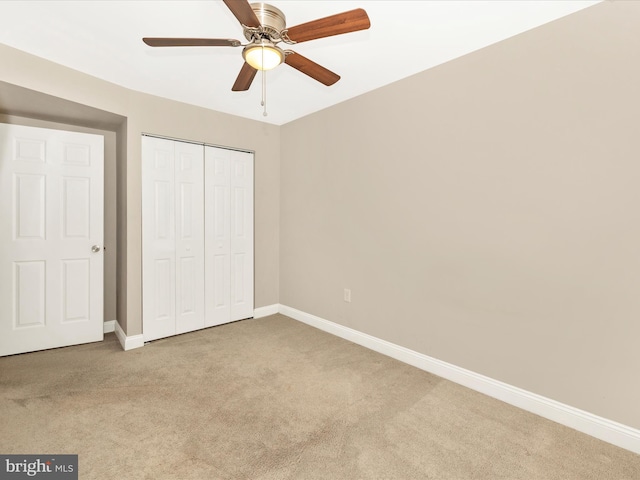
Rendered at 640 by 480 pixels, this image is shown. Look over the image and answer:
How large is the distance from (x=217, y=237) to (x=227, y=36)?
211 cm

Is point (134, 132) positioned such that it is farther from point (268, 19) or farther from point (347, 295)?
point (347, 295)

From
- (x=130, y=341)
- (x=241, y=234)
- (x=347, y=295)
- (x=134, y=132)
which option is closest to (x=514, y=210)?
(x=347, y=295)

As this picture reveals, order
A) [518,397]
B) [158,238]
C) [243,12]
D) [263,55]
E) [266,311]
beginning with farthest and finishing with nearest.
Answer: [266,311] → [158,238] → [518,397] → [263,55] → [243,12]

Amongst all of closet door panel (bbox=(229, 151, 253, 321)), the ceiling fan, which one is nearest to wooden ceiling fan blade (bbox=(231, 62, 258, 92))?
the ceiling fan

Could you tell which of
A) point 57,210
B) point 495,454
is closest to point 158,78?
point 57,210

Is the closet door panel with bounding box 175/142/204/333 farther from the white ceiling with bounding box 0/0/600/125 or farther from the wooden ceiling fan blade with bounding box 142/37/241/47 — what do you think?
the wooden ceiling fan blade with bounding box 142/37/241/47

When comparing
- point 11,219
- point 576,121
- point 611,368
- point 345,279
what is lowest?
point 611,368

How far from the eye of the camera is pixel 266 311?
409 centimetres

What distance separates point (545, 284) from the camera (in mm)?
2043

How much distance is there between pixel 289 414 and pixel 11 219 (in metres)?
3.06

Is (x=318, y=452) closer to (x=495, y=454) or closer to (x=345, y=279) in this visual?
(x=495, y=454)

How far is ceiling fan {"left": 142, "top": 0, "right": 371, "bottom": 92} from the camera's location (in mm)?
1455
